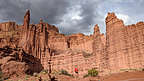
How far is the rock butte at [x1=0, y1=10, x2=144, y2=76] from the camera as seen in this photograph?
98.9 ft

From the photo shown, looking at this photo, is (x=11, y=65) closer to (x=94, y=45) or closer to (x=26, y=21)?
(x=94, y=45)

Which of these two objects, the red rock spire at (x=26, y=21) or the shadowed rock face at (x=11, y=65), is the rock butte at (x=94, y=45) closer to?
the red rock spire at (x=26, y=21)

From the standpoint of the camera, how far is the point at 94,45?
39.2 meters

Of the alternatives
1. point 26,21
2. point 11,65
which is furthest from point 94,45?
point 26,21

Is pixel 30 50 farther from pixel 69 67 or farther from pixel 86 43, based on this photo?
pixel 86 43

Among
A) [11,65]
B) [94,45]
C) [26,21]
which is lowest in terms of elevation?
[11,65]

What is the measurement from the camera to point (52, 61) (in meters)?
44.2

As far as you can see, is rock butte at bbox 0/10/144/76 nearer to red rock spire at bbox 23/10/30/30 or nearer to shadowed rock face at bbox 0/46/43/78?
red rock spire at bbox 23/10/30/30

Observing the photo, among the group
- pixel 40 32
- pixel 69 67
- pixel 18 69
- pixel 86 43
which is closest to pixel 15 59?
pixel 18 69

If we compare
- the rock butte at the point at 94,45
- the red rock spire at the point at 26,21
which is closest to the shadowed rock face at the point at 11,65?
the rock butte at the point at 94,45

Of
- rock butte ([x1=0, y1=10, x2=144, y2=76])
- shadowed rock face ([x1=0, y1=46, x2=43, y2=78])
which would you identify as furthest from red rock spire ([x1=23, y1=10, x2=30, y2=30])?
shadowed rock face ([x1=0, y1=46, x2=43, y2=78])

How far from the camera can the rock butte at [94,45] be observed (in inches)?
1187

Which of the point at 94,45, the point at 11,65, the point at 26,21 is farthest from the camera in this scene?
the point at 26,21

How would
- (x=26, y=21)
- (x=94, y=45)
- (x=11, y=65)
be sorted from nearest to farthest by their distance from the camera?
(x=11, y=65) < (x=94, y=45) < (x=26, y=21)
